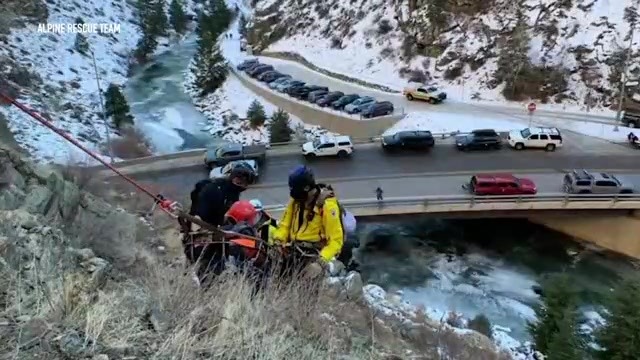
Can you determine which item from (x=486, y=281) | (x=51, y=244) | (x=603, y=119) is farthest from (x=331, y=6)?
(x=51, y=244)

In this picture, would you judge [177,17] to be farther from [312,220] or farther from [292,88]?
[312,220]

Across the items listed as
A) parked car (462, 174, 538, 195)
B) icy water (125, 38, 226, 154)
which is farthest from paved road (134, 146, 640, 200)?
icy water (125, 38, 226, 154)

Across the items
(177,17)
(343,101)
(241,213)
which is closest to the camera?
(241,213)

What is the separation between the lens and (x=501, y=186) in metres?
24.0

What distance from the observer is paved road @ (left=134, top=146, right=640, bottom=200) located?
Answer: 26.4 meters

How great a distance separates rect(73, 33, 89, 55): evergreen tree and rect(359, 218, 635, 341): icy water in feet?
132

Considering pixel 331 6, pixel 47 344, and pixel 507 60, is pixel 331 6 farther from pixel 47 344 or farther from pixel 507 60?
pixel 47 344

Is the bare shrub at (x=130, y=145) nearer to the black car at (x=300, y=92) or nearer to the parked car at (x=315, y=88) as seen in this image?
the black car at (x=300, y=92)

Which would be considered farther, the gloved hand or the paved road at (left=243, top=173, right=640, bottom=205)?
the paved road at (left=243, top=173, right=640, bottom=205)

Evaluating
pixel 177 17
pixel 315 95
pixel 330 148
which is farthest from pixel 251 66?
pixel 177 17

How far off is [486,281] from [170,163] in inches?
588

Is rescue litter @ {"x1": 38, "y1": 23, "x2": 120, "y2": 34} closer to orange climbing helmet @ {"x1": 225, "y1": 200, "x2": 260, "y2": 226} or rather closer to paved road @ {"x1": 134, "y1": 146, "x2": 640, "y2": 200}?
paved road @ {"x1": 134, "y1": 146, "x2": 640, "y2": 200}

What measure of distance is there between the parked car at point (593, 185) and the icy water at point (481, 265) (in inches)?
116

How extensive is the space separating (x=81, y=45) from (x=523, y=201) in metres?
45.7
